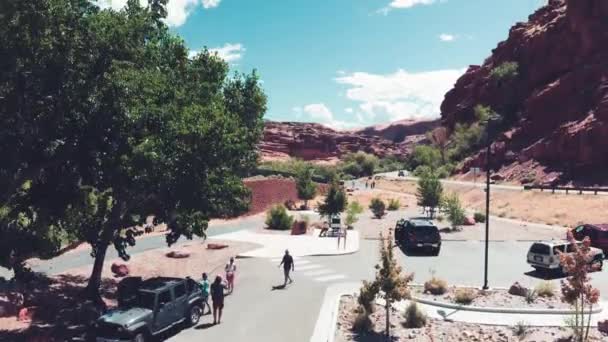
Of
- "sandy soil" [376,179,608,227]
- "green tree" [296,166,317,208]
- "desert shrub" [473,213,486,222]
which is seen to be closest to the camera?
"sandy soil" [376,179,608,227]

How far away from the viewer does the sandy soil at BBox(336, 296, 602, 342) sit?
49.8 feet

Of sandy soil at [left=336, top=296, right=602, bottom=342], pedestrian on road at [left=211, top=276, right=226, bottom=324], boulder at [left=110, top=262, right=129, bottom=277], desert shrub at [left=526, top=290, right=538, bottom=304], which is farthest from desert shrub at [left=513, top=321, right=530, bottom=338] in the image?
boulder at [left=110, top=262, right=129, bottom=277]

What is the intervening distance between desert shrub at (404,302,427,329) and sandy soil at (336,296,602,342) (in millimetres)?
191

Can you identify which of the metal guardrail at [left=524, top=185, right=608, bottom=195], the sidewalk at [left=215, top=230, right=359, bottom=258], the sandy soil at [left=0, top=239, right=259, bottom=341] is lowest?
the sandy soil at [left=0, top=239, right=259, bottom=341]

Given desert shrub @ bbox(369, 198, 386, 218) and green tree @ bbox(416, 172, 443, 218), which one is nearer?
green tree @ bbox(416, 172, 443, 218)

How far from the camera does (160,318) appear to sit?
50.3ft

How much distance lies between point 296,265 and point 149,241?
13791 millimetres

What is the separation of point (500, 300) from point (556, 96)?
68.7 m

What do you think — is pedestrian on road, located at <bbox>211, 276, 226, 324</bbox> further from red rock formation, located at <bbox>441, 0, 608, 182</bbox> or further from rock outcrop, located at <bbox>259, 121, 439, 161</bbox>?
rock outcrop, located at <bbox>259, 121, 439, 161</bbox>

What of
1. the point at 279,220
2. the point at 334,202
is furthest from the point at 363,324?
the point at 279,220

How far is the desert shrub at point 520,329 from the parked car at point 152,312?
1051cm

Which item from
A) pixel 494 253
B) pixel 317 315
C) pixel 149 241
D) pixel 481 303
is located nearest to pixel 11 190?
pixel 317 315

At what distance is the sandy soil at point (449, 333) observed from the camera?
15.2 metres

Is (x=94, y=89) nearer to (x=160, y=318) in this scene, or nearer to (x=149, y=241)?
(x=160, y=318)
